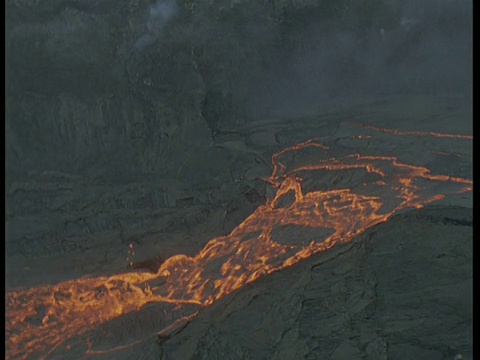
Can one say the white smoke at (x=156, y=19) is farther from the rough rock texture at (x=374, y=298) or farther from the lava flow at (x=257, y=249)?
the rough rock texture at (x=374, y=298)

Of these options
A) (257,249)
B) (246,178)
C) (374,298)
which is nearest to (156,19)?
(246,178)

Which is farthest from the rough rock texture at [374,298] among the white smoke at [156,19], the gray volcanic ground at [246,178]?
the white smoke at [156,19]

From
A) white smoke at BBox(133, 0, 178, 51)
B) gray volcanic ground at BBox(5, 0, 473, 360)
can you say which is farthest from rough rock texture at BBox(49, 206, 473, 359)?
white smoke at BBox(133, 0, 178, 51)

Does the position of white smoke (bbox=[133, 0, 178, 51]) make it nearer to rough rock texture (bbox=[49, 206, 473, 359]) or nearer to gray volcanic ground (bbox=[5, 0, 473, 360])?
gray volcanic ground (bbox=[5, 0, 473, 360])

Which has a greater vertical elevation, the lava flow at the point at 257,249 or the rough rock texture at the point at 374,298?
the lava flow at the point at 257,249

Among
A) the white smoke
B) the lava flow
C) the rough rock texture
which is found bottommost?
the rough rock texture

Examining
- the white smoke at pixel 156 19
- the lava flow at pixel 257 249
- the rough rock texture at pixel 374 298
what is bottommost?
the rough rock texture at pixel 374 298

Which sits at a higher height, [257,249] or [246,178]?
[246,178]

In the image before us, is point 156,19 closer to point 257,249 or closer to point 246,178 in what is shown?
point 246,178
